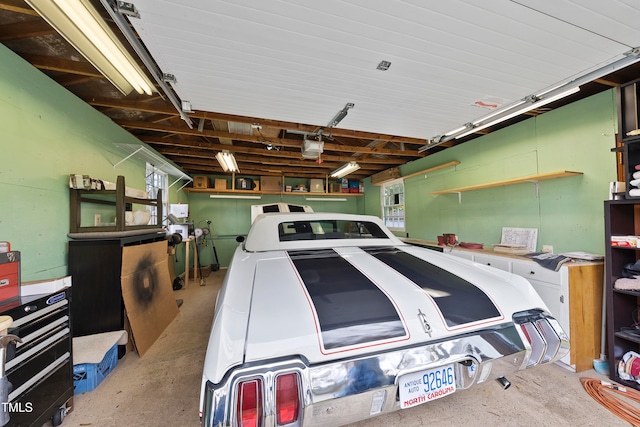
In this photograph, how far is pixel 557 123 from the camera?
275 centimetres

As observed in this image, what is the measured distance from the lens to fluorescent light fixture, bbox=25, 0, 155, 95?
1217 mm

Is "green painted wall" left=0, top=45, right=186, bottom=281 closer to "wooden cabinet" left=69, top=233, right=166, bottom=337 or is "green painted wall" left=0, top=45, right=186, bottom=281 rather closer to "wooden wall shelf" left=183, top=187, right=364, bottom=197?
"wooden cabinet" left=69, top=233, right=166, bottom=337

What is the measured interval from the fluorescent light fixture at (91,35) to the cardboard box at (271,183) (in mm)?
4912

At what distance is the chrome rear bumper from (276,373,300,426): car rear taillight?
19 millimetres

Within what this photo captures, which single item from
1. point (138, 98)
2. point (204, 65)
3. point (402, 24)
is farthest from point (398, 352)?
point (138, 98)

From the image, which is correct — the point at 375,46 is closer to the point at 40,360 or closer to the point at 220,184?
the point at 40,360

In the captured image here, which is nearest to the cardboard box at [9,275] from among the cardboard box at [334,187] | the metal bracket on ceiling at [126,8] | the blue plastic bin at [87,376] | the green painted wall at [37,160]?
the green painted wall at [37,160]

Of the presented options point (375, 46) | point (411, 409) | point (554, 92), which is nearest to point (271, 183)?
point (375, 46)

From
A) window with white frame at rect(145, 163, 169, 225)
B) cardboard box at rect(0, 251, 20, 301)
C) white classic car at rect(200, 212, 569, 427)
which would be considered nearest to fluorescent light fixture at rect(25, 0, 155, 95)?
cardboard box at rect(0, 251, 20, 301)

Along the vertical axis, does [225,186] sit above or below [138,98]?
below

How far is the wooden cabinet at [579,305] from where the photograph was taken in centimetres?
207

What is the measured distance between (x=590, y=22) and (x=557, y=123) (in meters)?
1.82

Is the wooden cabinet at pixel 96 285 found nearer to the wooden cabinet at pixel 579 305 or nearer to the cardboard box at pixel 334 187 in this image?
the wooden cabinet at pixel 579 305

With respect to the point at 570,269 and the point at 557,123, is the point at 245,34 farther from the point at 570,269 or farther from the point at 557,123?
the point at 557,123
